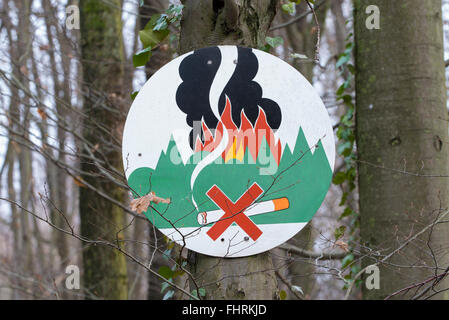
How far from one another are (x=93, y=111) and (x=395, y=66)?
316 cm

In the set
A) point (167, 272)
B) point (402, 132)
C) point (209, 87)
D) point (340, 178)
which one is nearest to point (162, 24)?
point (209, 87)

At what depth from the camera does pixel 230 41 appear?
2230 millimetres

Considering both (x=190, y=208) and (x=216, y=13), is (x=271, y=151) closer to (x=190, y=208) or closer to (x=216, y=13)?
(x=190, y=208)

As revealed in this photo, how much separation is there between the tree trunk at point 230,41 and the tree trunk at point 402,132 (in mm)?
1217

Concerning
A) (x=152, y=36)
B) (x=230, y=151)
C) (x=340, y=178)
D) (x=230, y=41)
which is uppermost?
(x=152, y=36)

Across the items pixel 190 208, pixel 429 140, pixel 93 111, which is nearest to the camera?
pixel 190 208

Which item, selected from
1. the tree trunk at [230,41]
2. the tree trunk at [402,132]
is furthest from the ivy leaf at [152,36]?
the tree trunk at [402,132]

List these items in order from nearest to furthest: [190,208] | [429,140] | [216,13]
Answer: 1. [190,208]
2. [216,13]
3. [429,140]

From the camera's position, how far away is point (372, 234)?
3.42 m

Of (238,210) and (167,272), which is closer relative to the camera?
(238,210)

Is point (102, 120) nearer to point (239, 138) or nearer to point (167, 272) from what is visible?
point (167, 272)

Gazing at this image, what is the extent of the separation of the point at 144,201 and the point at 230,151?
1.18ft
